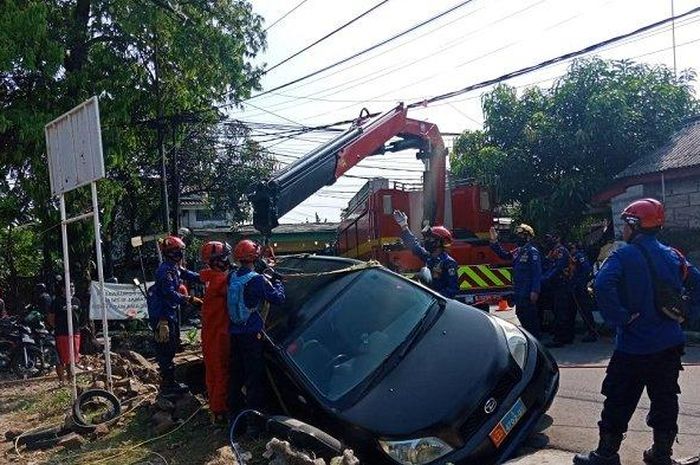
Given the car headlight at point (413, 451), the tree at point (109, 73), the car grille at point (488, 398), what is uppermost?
the tree at point (109, 73)

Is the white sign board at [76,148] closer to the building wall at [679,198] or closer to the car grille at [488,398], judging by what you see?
the car grille at [488,398]

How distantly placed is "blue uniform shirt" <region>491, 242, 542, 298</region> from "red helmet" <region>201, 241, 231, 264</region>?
4204 mm

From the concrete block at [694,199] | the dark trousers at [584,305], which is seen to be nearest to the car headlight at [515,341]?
the dark trousers at [584,305]

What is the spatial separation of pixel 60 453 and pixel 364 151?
6.06 metres

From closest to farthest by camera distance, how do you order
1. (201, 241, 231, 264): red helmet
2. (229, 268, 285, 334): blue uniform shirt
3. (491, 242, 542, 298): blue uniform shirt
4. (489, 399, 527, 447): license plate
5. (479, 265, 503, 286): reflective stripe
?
(489, 399, 527, 447): license plate < (229, 268, 285, 334): blue uniform shirt < (201, 241, 231, 264): red helmet < (491, 242, 542, 298): blue uniform shirt < (479, 265, 503, 286): reflective stripe

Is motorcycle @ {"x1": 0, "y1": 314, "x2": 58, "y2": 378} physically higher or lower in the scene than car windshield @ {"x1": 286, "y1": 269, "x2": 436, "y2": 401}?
lower

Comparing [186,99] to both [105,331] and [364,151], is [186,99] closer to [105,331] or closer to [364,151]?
[364,151]

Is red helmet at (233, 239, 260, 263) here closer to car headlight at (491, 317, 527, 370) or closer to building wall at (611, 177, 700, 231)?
car headlight at (491, 317, 527, 370)

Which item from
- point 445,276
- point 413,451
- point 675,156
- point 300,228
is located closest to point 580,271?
point 445,276

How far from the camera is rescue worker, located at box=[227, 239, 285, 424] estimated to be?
5.27 m

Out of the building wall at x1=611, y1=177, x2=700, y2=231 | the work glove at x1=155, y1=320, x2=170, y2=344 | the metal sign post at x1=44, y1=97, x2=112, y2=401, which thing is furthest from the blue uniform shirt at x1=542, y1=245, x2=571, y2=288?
the metal sign post at x1=44, y1=97, x2=112, y2=401

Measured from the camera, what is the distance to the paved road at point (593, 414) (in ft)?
16.1

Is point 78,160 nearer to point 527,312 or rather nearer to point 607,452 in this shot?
point 527,312

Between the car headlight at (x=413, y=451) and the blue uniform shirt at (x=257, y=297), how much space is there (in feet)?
5.32
